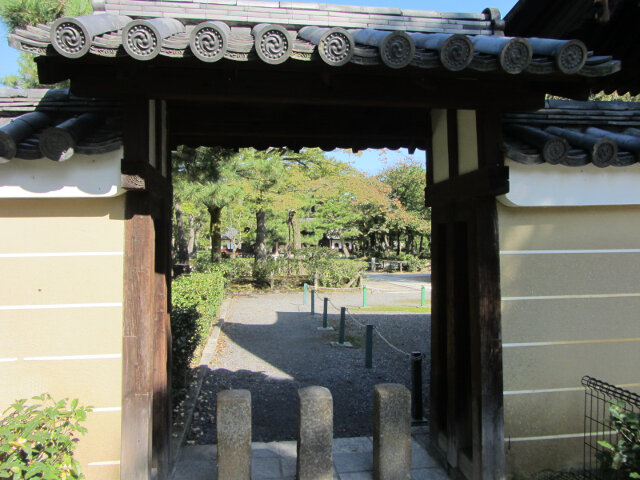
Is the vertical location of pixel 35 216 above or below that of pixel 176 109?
→ below

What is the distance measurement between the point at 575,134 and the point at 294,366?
6483 millimetres

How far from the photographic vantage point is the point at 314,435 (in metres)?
3.52

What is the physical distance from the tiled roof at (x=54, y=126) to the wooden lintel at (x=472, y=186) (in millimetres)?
2678

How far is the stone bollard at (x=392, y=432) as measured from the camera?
145 inches

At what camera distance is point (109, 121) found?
135 inches

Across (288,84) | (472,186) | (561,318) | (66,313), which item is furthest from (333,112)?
(66,313)

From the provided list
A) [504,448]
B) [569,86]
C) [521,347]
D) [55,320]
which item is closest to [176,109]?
[55,320]

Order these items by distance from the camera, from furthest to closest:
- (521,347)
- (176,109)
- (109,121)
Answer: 1. (176,109)
2. (521,347)
3. (109,121)

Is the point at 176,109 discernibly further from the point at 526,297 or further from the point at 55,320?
the point at 526,297

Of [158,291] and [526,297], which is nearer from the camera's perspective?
[526,297]

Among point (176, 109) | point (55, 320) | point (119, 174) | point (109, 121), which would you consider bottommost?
point (55, 320)

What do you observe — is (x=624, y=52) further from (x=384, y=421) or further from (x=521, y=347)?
(x=384, y=421)

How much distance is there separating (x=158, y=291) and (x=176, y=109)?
1.87m

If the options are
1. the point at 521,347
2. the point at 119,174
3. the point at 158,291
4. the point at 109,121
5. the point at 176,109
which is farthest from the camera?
the point at 176,109
